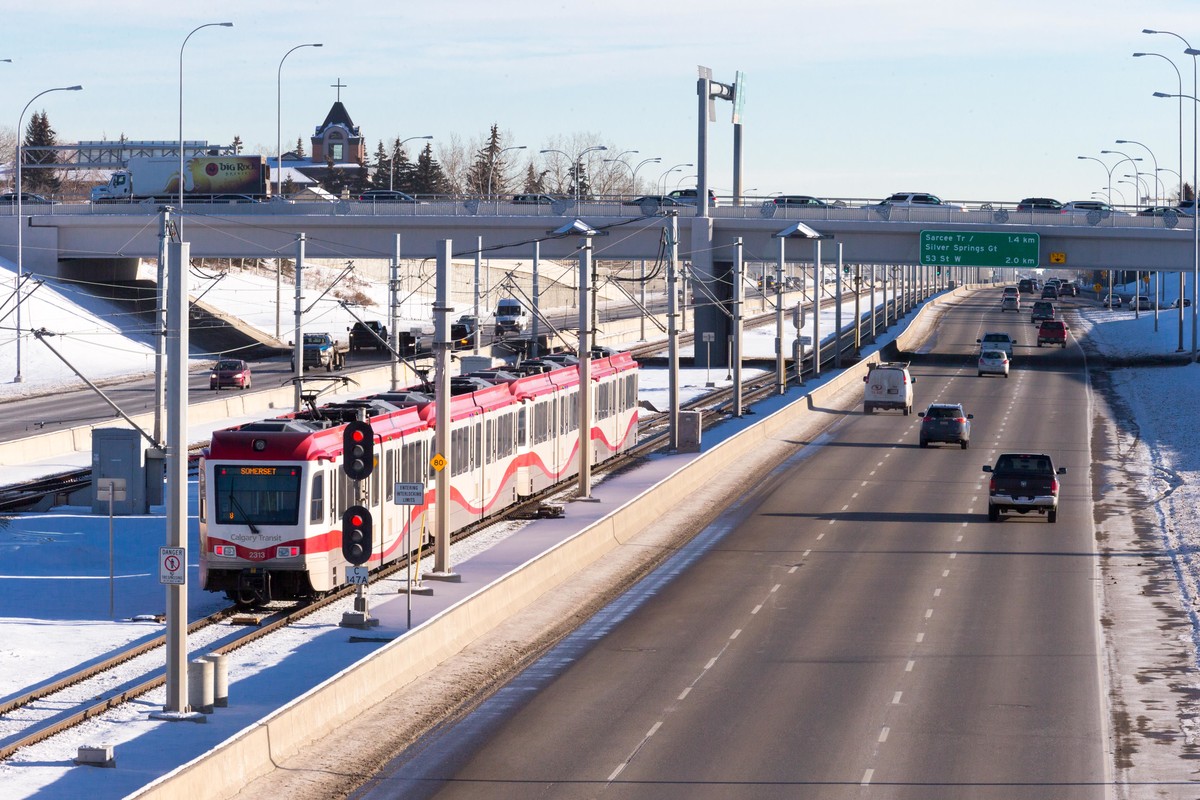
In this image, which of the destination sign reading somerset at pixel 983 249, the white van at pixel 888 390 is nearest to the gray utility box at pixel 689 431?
the white van at pixel 888 390

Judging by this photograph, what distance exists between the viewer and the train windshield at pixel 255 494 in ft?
90.2

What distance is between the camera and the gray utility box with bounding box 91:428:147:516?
3916 cm

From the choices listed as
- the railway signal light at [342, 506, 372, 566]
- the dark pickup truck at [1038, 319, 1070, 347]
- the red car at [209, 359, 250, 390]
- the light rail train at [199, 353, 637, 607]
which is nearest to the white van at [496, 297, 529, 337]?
the red car at [209, 359, 250, 390]

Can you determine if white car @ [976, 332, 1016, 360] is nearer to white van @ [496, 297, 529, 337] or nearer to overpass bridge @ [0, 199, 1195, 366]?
overpass bridge @ [0, 199, 1195, 366]

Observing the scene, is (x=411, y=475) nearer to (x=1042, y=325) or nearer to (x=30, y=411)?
(x=30, y=411)

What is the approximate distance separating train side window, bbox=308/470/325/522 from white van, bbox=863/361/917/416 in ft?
142

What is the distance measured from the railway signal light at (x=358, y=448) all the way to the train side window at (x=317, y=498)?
135 cm

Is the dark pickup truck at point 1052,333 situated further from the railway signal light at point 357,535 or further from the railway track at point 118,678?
the railway signal light at point 357,535

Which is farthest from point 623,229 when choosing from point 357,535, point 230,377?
point 357,535

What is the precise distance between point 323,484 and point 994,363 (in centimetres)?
6188

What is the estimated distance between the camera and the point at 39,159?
16812 centimetres

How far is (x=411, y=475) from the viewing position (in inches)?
1270

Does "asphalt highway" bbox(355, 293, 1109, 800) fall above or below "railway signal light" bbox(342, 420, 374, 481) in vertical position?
below

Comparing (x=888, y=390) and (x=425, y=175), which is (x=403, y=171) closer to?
(x=425, y=175)
